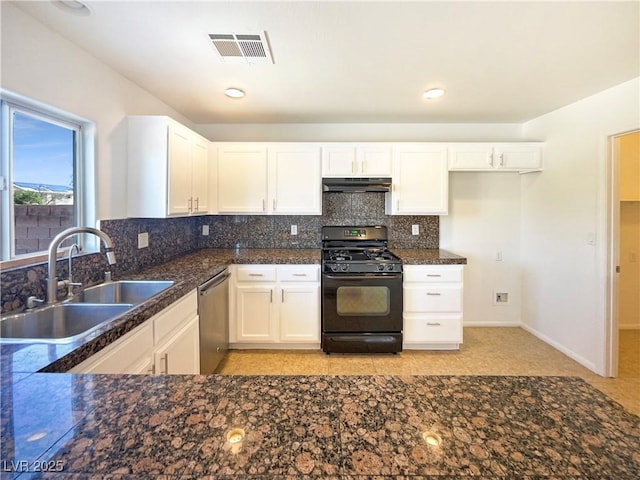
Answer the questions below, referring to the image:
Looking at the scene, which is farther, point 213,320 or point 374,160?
point 374,160

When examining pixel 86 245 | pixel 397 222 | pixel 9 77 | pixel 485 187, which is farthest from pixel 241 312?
pixel 485 187

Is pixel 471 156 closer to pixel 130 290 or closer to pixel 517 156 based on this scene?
pixel 517 156

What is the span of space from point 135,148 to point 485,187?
359 cm

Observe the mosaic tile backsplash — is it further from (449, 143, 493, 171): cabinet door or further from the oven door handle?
the oven door handle


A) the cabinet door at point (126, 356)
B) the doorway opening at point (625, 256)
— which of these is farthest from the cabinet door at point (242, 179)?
the doorway opening at point (625, 256)

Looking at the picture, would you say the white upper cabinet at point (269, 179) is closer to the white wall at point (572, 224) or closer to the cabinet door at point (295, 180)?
the cabinet door at point (295, 180)

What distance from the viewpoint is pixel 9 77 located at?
4.96 feet

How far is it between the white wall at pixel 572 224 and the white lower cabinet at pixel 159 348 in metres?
3.32

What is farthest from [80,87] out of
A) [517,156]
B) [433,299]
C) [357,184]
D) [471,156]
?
[517,156]

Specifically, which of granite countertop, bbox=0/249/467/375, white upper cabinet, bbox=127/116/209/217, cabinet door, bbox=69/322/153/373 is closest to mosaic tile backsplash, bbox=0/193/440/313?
granite countertop, bbox=0/249/467/375

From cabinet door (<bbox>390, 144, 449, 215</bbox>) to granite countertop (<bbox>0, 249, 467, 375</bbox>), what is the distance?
520 mm

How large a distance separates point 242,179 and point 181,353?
193 centimetres

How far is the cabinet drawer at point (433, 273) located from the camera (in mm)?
3031

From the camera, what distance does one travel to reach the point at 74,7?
1.55m
